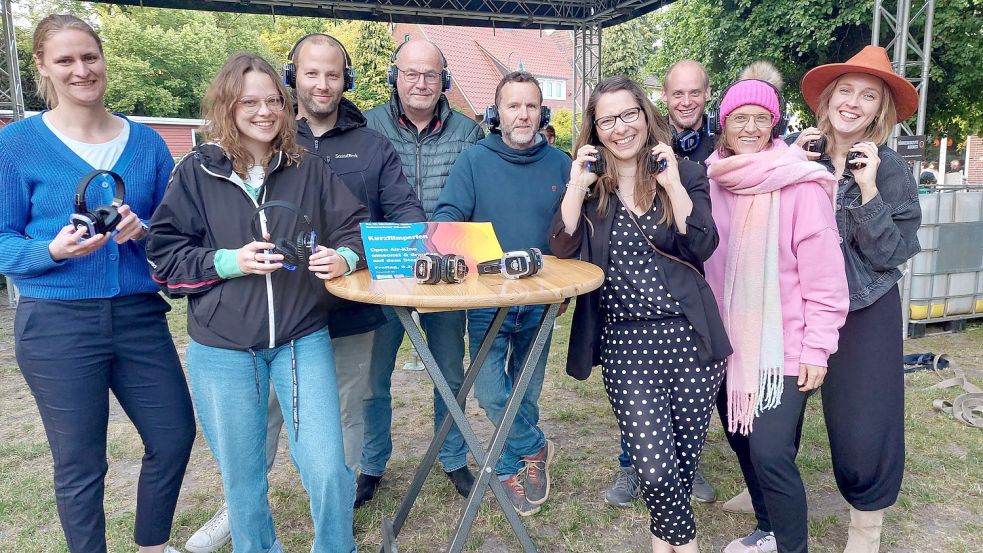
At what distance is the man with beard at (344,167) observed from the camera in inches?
115

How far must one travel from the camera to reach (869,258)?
2498 mm

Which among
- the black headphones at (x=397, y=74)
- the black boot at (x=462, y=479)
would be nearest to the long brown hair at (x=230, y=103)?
the black headphones at (x=397, y=74)

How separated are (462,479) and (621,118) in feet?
7.21

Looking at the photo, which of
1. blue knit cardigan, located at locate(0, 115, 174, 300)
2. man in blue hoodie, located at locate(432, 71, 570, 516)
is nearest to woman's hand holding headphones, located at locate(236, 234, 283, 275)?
blue knit cardigan, located at locate(0, 115, 174, 300)

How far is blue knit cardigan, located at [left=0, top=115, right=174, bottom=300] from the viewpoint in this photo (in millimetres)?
2219

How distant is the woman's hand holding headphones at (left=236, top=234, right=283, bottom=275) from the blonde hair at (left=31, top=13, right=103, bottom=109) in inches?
42.0

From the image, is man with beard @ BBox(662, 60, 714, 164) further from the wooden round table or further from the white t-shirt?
the white t-shirt

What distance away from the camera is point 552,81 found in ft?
129

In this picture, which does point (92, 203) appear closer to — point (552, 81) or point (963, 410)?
point (963, 410)

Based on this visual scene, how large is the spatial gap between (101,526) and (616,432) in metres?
3.23

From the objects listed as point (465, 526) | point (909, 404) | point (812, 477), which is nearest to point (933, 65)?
point (909, 404)

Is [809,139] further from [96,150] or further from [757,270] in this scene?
[96,150]

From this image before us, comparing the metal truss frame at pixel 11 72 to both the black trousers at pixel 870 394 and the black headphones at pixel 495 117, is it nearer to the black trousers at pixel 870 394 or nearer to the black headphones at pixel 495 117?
the black headphones at pixel 495 117

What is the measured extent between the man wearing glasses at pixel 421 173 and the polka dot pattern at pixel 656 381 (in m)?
1.11
